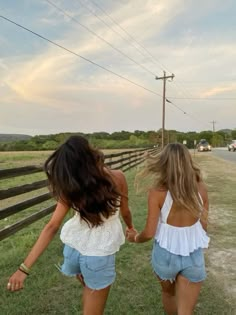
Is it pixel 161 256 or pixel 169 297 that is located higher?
pixel 161 256

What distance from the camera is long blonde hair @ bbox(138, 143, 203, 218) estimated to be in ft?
7.28

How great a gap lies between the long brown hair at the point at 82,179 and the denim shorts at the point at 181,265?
542mm

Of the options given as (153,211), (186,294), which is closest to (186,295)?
(186,294)

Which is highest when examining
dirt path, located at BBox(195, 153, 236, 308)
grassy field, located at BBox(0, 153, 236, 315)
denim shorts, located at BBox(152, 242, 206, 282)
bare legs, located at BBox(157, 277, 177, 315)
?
denim shorts, located at BBox(152, 242, 206, 282)

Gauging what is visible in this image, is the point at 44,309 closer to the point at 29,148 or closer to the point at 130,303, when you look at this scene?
the point at 130,303

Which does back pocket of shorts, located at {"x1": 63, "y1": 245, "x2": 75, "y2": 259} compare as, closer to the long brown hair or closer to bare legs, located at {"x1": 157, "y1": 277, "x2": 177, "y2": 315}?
the long brown hair

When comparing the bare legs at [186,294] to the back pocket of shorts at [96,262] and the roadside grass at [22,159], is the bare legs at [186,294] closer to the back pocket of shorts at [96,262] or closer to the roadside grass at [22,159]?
the back pocket of shorts at [96,262]

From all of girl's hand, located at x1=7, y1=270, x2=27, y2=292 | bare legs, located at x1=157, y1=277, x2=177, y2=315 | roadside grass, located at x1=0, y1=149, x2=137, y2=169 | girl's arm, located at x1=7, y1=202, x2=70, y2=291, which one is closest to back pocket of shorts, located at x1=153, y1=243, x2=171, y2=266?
bare legs, located at x1=157, y1=277, x2=177, y2=315

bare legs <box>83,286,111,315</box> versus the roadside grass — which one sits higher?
bare legs <box>83,286,111,315</box>

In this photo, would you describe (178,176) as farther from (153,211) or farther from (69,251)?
(69,251)

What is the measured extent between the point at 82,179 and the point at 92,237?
0.39m

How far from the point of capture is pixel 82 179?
1.98 meters

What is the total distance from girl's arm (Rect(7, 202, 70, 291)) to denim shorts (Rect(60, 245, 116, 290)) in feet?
0.65

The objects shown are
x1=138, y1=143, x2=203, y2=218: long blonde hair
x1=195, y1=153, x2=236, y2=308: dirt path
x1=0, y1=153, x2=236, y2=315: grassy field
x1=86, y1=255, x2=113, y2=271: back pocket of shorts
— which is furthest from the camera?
x1=195, y1=153, x2=236, y2=308: dirt path
